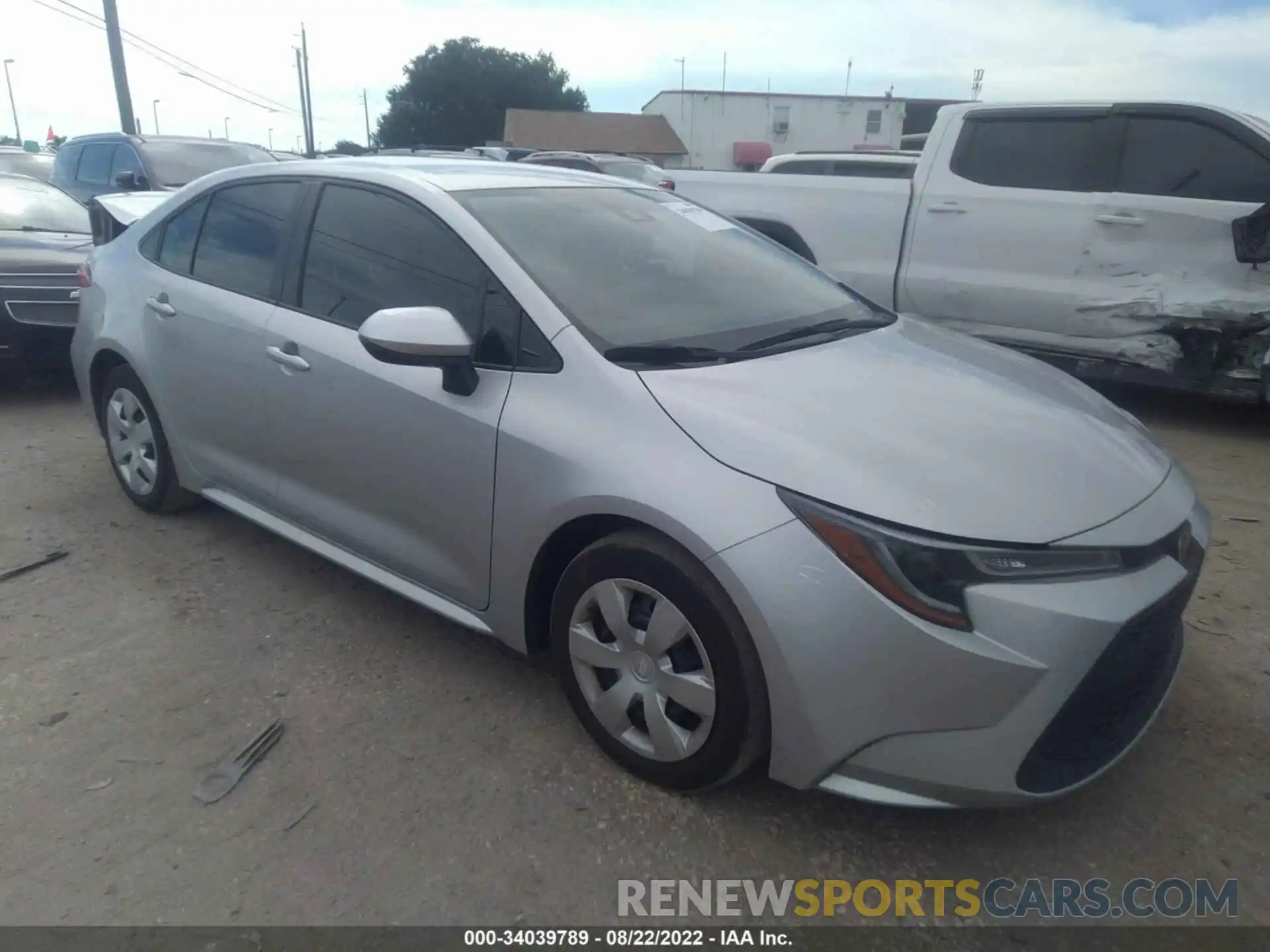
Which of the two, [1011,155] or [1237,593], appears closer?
[1237,593]

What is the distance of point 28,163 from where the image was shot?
13.7m

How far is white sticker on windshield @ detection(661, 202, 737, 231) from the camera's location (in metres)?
3.58

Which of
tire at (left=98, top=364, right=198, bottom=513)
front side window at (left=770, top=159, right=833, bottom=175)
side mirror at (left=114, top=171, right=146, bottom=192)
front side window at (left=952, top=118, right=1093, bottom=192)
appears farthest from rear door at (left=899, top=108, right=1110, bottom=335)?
side mirror at (left=114, top=171, right=146, bottom=192)

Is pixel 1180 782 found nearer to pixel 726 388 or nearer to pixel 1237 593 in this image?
pixel 1237 593

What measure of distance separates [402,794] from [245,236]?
2.27 m

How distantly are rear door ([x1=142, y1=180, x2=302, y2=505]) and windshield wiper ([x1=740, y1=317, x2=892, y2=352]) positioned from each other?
173 cm

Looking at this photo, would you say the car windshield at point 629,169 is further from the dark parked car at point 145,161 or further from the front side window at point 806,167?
→ the front side window at point 806,167

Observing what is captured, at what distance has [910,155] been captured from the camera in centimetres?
900

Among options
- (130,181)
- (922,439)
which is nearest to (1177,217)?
(922,439)

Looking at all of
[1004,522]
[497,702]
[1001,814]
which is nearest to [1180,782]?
[1001,814]

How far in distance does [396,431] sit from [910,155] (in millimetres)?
7528

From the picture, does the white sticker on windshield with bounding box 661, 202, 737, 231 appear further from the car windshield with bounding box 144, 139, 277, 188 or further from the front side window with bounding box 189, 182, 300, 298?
the car windshield with bounding box 144, 139, 277, 188

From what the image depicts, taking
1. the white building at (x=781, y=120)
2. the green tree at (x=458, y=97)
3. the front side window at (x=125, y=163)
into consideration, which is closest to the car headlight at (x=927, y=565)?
the front side window at (x=125, y=163)

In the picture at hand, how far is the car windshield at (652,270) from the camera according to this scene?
279 cm
